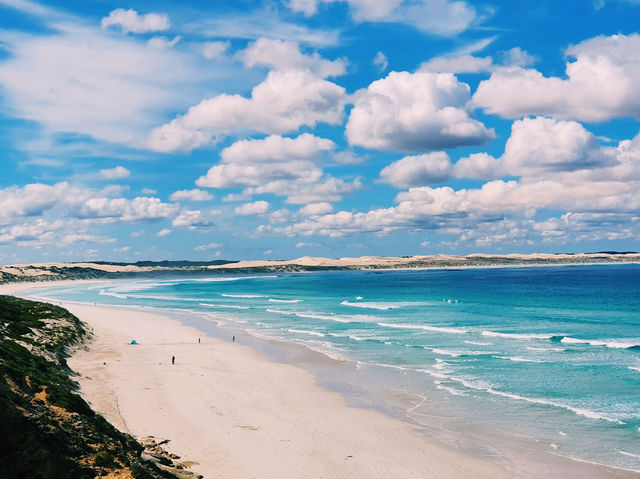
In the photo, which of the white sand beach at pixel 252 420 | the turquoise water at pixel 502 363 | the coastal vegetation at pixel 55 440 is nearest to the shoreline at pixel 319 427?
the white sand beach at pixel 252 420

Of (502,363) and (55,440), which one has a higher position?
(55,440)

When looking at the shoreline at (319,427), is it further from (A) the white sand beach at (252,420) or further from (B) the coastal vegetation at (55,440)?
(B) the coastal vegetation at (55,440)

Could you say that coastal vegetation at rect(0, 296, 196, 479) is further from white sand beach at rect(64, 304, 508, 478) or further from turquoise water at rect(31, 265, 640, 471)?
turquoise water at rect(31, 265, 640, 471)

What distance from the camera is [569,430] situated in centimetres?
2319

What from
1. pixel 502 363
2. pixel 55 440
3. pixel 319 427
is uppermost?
pixel 55 440

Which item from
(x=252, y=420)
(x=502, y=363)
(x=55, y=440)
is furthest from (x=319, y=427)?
(x=502, y=363)

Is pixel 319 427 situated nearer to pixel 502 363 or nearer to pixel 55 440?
pixel 55 440

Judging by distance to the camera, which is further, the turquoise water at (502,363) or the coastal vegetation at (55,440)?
the turquoise water at (502,363)

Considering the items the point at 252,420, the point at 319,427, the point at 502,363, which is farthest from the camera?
the point at 502,363

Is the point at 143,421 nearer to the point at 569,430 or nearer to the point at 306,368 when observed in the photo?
the point at 306,368

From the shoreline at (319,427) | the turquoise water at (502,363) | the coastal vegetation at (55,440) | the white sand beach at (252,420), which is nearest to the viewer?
the coastal vegetation at (55,440)

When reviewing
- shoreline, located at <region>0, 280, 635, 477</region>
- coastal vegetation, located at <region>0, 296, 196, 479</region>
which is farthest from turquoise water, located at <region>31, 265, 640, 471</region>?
coastal vegetation, located at <region>0, 296, 196, 479</region>

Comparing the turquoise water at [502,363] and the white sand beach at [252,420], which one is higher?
the turquoise water at [502,363]

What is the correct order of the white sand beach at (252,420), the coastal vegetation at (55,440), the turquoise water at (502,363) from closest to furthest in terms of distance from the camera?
1. the coastal vegetation at (55,440)
2. the white sand beach at (252,420)
3. the turquoise water at (502,363)
